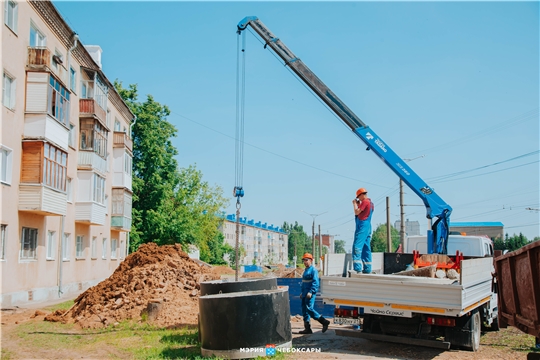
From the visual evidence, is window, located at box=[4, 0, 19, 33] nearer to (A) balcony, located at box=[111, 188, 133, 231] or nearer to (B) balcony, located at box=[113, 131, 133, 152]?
(B) balcony, located at box=[113, 131, 133, 152]

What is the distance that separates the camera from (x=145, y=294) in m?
13.7

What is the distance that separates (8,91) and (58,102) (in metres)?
2.99

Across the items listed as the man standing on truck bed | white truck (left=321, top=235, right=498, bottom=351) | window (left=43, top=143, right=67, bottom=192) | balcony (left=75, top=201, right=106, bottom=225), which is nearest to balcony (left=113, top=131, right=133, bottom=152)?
balcony (left=75, top=201, right=106, bottom=225)

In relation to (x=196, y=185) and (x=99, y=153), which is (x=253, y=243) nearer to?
(x=196, y=185)

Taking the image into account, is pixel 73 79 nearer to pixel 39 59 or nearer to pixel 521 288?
pixel 39 59

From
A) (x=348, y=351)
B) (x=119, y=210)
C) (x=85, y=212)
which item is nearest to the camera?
(x=348, y=351)

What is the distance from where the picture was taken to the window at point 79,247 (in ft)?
90.2

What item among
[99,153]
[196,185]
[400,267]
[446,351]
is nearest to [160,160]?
[196,185]

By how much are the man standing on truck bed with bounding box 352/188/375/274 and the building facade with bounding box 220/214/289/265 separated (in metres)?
100

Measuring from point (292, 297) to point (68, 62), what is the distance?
17.1m

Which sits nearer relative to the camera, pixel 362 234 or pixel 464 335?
pixel 464 335

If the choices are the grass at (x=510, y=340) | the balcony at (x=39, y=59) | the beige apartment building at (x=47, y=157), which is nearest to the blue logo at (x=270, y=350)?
the grass at (x=510, y=340)

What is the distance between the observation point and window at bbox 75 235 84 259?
27500 millimetres

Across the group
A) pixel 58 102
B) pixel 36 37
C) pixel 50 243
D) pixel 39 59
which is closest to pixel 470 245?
pixel 39 59
